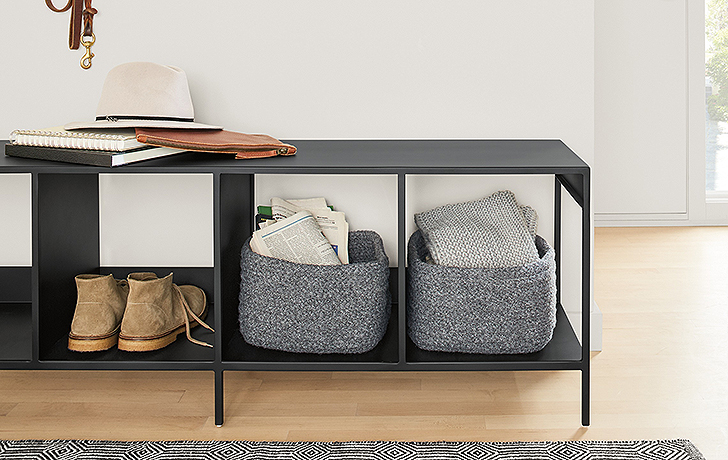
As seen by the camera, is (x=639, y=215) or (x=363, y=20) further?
(x=639, y=215)

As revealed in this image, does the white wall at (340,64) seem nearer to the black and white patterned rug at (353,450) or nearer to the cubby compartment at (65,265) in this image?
the cubby compartment at (65,265)

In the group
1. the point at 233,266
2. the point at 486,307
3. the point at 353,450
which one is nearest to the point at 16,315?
the point at 233,266

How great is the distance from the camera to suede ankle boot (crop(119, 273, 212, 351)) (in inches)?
60.4

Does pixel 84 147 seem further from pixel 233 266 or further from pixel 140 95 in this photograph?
pixel 233 266

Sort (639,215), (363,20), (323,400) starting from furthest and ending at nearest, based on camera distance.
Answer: (639,215) < (363,20) < (323,400)

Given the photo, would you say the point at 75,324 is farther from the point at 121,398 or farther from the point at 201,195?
the point at 201,195

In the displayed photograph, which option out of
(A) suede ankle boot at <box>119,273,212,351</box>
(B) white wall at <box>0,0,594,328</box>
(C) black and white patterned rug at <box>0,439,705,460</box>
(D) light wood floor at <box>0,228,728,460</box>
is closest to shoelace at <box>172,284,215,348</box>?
(A) suede ankle boot at <box>119,273,212,351</box>

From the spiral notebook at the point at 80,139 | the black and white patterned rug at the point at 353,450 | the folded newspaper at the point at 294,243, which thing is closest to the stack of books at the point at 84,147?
the spiral notebook at the point at 80,139

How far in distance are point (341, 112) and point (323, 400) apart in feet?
2.43

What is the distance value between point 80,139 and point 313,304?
0.57m

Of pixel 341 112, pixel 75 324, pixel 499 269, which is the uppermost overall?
pixel 341 112

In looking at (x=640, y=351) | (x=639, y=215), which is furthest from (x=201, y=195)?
(x=639, y=215)

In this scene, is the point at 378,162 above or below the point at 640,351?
above

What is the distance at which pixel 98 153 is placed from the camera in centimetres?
135
